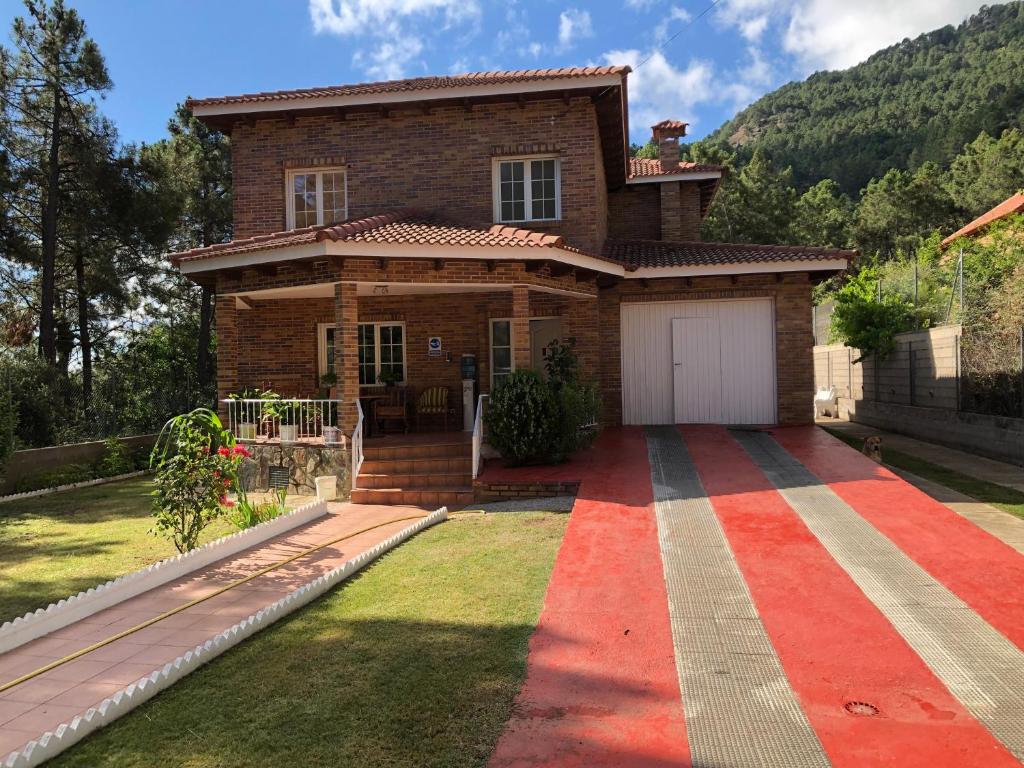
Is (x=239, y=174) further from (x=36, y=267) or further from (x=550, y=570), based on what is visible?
(x=550, y=570)

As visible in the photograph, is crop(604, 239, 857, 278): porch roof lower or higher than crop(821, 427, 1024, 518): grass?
higher

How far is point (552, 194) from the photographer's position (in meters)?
13.7

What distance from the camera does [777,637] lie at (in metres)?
4.65

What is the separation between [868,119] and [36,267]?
66726 mm

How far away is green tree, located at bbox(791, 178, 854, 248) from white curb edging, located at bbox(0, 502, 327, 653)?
1687 inches

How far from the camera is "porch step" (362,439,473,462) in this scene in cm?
1075

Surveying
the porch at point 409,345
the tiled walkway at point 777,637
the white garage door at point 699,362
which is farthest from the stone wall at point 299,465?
the white garage door at point 699,362

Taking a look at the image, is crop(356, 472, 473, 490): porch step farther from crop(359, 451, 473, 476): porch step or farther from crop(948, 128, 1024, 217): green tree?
Result: crop(948, 128, 1024, 217): green tree

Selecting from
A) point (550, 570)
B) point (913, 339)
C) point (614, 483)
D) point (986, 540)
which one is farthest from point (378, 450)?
point (913, 339)

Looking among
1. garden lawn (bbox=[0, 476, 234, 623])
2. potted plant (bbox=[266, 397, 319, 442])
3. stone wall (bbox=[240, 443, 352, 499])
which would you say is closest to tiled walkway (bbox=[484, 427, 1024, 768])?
stone wall (bbox=[240, 443, 352, 499])

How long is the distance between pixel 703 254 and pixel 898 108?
6379 centimetres

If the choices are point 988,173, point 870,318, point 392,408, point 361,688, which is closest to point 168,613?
point 361,688

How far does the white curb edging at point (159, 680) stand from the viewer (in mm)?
3350

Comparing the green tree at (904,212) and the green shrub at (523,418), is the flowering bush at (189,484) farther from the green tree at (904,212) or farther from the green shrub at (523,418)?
the green tree at (904,212)
